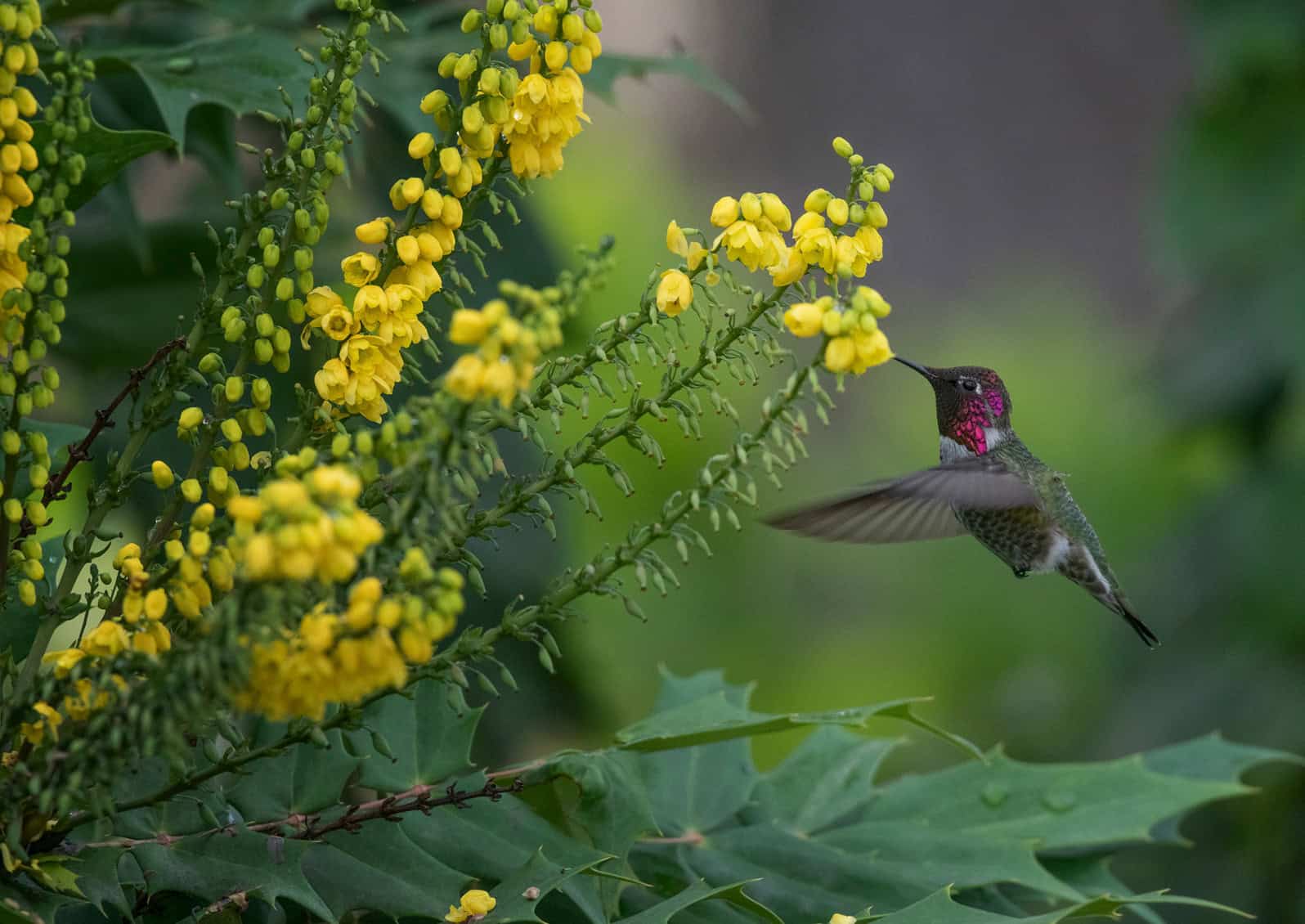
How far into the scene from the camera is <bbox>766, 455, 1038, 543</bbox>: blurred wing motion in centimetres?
167

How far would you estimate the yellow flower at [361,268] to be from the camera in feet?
4.02

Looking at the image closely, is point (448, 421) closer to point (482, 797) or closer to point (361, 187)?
point (482, 797)

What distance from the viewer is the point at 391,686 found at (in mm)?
1132

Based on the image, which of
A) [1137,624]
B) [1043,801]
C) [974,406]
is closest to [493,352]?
[1043,801]

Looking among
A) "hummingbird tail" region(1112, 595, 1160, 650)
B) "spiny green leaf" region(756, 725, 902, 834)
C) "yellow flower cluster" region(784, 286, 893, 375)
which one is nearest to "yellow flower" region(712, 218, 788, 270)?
"yellow flower cluster" region(784, 286, 893, 375)

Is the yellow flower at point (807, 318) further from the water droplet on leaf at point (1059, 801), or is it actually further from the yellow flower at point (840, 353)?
the water droplet on leaf at point (1059, 801)

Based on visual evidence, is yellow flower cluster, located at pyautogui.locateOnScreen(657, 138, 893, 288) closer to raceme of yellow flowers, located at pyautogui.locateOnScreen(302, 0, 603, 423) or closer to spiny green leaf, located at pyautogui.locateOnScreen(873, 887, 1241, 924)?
raceme of yellow flowers, located at pyautogui.locateOnScreen(302, 0, 603, 423)

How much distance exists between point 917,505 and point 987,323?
234 inches

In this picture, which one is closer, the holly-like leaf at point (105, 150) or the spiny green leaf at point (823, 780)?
the holly-like leaf at point (105, 150)

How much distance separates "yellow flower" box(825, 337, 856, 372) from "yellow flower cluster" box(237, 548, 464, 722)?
0.32 m

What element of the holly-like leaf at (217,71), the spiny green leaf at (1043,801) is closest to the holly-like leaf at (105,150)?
the holly-like leaf at (217,71)

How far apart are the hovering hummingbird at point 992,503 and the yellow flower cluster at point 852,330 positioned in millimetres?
693

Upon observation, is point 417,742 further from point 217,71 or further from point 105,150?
point 217,71

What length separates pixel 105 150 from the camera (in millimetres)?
1316
